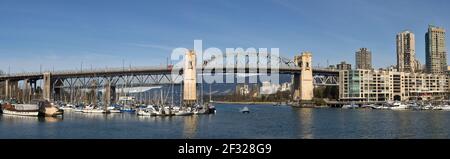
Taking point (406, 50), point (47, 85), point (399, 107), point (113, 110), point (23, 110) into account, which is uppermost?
point (406, 50)

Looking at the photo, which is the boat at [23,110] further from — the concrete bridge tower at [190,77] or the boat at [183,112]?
the concrete bridge tower at [190,77]

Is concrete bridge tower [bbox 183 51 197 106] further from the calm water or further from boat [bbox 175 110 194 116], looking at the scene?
the calm water

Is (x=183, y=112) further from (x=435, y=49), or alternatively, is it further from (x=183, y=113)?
(x=435, y=49)

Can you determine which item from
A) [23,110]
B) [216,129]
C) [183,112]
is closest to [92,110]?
[23,110]

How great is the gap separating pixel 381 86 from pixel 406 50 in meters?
49.9

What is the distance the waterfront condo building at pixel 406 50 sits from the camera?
119312 mm

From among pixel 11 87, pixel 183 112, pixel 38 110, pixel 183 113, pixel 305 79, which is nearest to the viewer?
pixel 38 110

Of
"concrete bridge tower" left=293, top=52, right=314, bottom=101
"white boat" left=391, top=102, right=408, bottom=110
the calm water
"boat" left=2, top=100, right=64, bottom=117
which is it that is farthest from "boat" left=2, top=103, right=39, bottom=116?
"concrete bridge tower" left=293, top=52, right=314, bottom=101

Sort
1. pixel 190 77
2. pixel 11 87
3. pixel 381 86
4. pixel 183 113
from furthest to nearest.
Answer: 1. pixel 381 86
2. pixel 11 87
3. pixel 190 77
4. pixel 183 113

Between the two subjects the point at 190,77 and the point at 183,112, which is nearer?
the point at 183,112

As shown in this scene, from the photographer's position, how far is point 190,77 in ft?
196

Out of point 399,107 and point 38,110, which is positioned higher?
point 38,110

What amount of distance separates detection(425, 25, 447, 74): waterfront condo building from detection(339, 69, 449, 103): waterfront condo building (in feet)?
151
